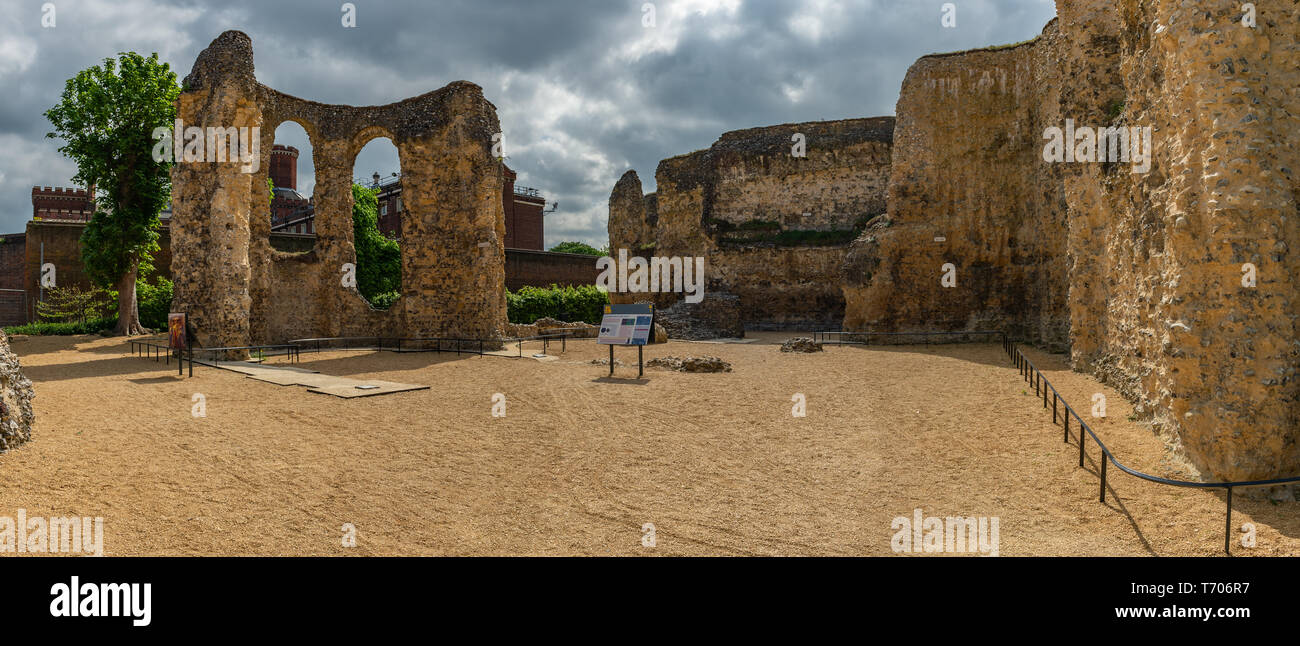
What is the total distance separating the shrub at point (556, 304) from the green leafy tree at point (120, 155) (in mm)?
13187

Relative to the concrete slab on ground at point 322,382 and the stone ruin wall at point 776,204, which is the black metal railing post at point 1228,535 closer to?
the concrete slab on ground at point 322,382

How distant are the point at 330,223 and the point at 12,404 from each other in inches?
605

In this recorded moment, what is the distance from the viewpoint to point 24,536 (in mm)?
4480

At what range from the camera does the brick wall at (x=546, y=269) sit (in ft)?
119

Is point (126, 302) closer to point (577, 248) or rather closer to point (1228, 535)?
point (1228, 535)

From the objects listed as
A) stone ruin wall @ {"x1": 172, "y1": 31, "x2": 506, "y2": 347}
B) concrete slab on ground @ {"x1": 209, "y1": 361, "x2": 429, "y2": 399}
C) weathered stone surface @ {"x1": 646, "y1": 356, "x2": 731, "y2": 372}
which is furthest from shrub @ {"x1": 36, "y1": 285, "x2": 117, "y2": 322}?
weathered stone surface @ {"x1": 646, "y1": 356, "x2": 731, "y2": 372}

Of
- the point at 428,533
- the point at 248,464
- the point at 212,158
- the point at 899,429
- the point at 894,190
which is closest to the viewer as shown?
the point at 428,533

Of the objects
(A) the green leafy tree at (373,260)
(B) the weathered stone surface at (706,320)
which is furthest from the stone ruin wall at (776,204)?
(A) the green leafy tree at (373,260)

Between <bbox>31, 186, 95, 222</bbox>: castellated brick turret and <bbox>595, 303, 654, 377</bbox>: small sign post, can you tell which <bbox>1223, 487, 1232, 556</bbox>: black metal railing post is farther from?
<bbox>31, 186, 95, 222</bbox>: castellated brick turret

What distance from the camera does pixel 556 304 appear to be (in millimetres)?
32156

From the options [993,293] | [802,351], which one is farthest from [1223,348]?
[993,293]

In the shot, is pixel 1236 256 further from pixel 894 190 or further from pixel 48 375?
pixel 48 375

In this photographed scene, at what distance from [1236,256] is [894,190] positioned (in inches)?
597

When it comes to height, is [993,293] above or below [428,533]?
above
